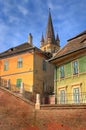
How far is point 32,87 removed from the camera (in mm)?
34312

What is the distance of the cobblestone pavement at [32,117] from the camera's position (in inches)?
832

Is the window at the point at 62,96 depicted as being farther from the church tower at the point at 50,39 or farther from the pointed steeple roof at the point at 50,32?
the pointed steeple roof at the point at 50,32

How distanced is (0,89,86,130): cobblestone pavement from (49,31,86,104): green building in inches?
126

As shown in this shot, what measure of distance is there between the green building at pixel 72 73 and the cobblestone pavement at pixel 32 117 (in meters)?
3.19

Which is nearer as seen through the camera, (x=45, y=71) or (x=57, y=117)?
(x=57, y=117)

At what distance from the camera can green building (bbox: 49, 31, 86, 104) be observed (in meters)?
25.3

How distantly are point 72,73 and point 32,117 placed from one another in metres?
7.11

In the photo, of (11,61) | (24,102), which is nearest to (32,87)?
(11,61)

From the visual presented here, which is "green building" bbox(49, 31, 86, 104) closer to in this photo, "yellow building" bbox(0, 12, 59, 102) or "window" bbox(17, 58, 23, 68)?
"yellow building" bbox(0, 12, 59, 102)

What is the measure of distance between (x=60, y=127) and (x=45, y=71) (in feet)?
57.4

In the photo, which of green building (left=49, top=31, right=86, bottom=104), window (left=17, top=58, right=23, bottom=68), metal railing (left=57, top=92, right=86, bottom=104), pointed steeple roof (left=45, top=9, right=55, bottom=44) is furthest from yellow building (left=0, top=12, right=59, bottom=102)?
pointed steeple roof (left=45, top=9, right=55, bottom=44)

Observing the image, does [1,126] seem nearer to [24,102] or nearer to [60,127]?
[24,102]

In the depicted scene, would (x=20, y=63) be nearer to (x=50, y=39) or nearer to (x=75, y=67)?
(x=75, y=67)

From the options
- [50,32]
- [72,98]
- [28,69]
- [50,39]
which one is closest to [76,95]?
[72,98]
